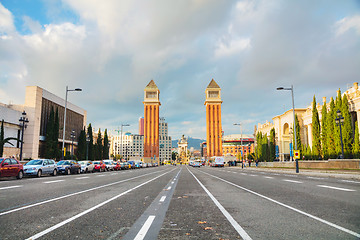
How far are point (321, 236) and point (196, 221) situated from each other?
2.42 metres

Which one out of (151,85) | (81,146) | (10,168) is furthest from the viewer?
(151,85)

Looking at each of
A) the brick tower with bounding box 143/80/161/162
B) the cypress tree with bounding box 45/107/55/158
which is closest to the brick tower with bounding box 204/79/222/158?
the brick tower with bounding box 143/80/161/162

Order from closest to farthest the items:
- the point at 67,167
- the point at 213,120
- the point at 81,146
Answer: the point at 67,167 → the point at 81,146 → the point at 213,120

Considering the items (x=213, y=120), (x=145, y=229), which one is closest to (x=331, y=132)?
(x=145, y=229)

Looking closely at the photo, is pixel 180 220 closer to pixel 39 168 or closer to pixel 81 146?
pixel 39 168

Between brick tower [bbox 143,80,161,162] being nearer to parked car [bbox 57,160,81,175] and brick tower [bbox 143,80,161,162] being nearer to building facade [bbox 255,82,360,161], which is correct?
building facade [bbox 255,82,360,161]

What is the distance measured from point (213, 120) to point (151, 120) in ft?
120

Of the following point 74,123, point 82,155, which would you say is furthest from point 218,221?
point 74,123

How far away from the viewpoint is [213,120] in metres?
153

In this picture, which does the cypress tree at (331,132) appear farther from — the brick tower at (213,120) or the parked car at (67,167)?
the brick tower at (213,120)

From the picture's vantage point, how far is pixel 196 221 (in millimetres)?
5773

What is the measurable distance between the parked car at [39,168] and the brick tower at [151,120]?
415 ft

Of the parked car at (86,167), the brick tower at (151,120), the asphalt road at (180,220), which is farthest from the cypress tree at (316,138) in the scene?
the brick tower at (151,120)

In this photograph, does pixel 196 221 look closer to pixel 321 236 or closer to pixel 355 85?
pixel 321 236
